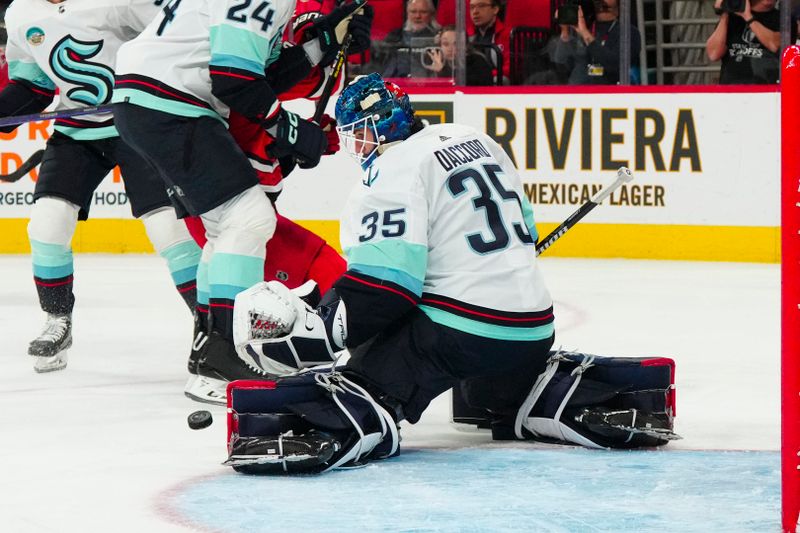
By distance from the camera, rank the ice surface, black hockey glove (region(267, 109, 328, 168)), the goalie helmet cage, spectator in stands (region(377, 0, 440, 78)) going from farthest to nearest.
→ spectator in stands (region(377, 0, 440, 78)), black hockey glove (region(267, 109, 328, 168)), the ice surface, the goalie helmet cage

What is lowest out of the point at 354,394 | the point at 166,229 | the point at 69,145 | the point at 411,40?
the point at 354,394

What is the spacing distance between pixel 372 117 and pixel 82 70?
1.49 metres

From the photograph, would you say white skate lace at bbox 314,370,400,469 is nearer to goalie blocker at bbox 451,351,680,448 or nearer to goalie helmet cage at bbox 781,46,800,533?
goalie blocker at bbox 451,351,680,448

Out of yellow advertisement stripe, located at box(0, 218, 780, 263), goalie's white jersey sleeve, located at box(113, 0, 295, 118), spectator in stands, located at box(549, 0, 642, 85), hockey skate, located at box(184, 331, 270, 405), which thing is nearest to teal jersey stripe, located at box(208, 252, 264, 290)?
hockey skate, located at box(184, 331, 270, 405)

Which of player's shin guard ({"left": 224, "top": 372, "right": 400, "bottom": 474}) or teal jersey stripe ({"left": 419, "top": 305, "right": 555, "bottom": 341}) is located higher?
teal jersey stripe ({"left": 419, "top": 305, "right": 555, "bottom": 341})

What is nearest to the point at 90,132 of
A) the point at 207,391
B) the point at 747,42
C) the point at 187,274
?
the point at 187,274

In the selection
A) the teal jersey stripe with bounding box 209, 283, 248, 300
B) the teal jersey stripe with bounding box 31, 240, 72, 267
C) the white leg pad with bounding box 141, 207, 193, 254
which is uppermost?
the white leg pad with bounding box 141, 207, 193, 254

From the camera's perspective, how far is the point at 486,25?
718cm

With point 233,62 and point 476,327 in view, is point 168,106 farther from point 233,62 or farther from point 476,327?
point 476,327

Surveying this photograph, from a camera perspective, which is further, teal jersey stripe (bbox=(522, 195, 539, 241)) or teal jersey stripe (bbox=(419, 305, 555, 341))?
teal jersey stripe (bbox=(522, 195, 539, 241))

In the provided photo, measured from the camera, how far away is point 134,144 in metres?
3.72

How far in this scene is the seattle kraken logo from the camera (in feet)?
13.6

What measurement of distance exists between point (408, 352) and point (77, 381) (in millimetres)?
1380

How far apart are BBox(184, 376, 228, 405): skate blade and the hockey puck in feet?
1.54
